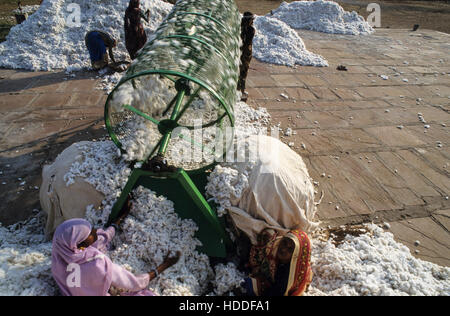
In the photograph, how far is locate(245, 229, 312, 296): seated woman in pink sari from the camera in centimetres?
246

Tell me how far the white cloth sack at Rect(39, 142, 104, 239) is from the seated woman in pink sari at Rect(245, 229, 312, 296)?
1649 millimetres

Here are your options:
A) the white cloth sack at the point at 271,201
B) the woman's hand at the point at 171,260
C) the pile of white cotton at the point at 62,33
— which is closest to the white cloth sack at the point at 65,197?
the woman's hand at the point at 171,260

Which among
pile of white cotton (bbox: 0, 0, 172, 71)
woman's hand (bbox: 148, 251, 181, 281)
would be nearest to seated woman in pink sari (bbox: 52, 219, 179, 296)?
woman's hand (bbox: 148, 251, 181, 281)

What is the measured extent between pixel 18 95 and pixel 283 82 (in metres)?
5.43

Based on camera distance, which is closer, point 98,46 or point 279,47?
point 98,46

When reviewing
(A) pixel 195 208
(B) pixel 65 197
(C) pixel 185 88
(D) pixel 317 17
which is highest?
(D) pixel 317 17

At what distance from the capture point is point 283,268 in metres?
2.53

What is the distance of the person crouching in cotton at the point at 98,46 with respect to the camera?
20.5 ft

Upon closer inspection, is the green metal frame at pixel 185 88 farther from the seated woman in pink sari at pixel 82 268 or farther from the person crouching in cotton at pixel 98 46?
the person crouching in cotton at pixel 98 46

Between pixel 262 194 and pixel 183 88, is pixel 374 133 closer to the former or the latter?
pixel 262 194

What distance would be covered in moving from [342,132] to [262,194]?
121 inches

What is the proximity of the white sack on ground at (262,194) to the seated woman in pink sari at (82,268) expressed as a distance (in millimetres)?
1066

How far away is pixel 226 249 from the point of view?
2949 millimetres

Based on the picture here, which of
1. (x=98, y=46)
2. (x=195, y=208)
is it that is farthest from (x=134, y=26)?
(x=195, y=208)
